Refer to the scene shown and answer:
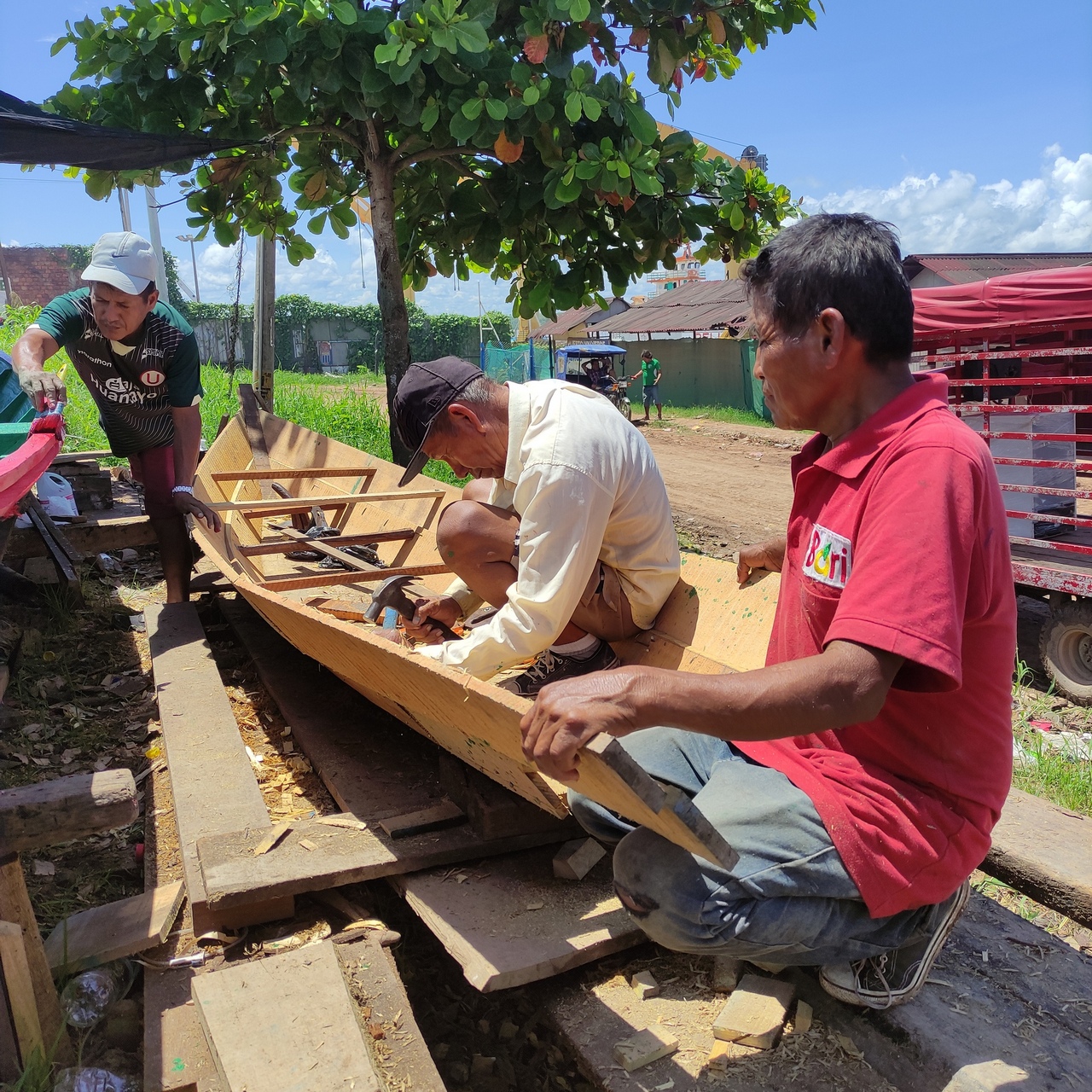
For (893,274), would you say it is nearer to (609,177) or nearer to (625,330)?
(609,177)

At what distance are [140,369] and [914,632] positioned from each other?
4638 millimetres

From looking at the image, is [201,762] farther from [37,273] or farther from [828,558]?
[37,273]

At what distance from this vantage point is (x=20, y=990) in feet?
6.39

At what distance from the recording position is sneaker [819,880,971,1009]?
2.00m

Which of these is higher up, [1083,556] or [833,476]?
[833,476]

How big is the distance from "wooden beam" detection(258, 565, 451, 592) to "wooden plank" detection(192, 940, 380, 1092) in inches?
94.3

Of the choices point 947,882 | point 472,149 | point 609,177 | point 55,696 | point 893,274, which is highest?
point 472,149

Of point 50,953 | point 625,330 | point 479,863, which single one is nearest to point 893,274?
point 479,863

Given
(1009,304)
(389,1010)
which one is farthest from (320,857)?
(1009,304)

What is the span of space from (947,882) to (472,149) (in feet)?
20.8

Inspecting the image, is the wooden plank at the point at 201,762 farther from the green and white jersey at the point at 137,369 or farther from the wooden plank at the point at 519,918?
the green and white jersey at the point at 137,369

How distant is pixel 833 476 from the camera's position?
1.87 meters

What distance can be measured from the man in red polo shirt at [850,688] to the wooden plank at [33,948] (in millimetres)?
1349

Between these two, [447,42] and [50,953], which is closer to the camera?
[50,953]
